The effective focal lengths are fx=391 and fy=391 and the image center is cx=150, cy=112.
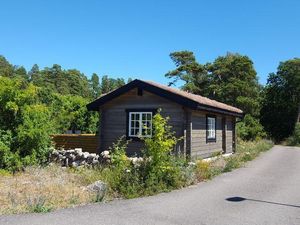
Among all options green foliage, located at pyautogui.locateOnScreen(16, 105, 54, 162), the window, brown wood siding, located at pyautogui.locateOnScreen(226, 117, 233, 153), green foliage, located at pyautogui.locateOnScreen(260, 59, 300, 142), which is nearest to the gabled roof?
the window

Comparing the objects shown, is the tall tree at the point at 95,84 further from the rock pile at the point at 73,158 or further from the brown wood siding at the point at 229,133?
the rock pile at the point at 73,158

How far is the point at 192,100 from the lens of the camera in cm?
1577

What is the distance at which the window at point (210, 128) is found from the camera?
1900 cm

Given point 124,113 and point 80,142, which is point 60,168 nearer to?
point 124,113

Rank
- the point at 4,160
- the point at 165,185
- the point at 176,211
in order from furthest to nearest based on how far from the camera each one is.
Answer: the point at 4,160 → the point at 165,185 → the point at 176,211

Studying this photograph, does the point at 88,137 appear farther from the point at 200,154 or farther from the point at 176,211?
the point at 176,211

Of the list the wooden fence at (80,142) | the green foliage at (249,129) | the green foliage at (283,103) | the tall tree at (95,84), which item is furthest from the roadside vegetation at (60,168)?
the tall tree at (95,84)

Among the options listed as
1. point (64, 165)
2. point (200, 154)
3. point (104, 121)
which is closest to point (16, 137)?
point (64, 165)

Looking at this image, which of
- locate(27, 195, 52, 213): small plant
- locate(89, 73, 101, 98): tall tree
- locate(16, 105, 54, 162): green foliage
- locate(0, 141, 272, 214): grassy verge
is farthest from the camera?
locate(89, 73, 101, 98): tall tree

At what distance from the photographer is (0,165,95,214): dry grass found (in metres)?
8.27

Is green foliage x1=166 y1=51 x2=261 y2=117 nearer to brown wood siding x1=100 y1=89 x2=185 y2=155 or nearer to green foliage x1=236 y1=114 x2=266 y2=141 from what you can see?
green foliage x1=236 y1=114 x2=266 y2=141

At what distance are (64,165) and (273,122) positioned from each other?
115 feet

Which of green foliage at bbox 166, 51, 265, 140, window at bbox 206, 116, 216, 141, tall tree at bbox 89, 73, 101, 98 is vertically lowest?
window at bbox 206, 116, 216, 141

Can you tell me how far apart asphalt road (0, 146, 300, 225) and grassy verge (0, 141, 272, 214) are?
409mm
